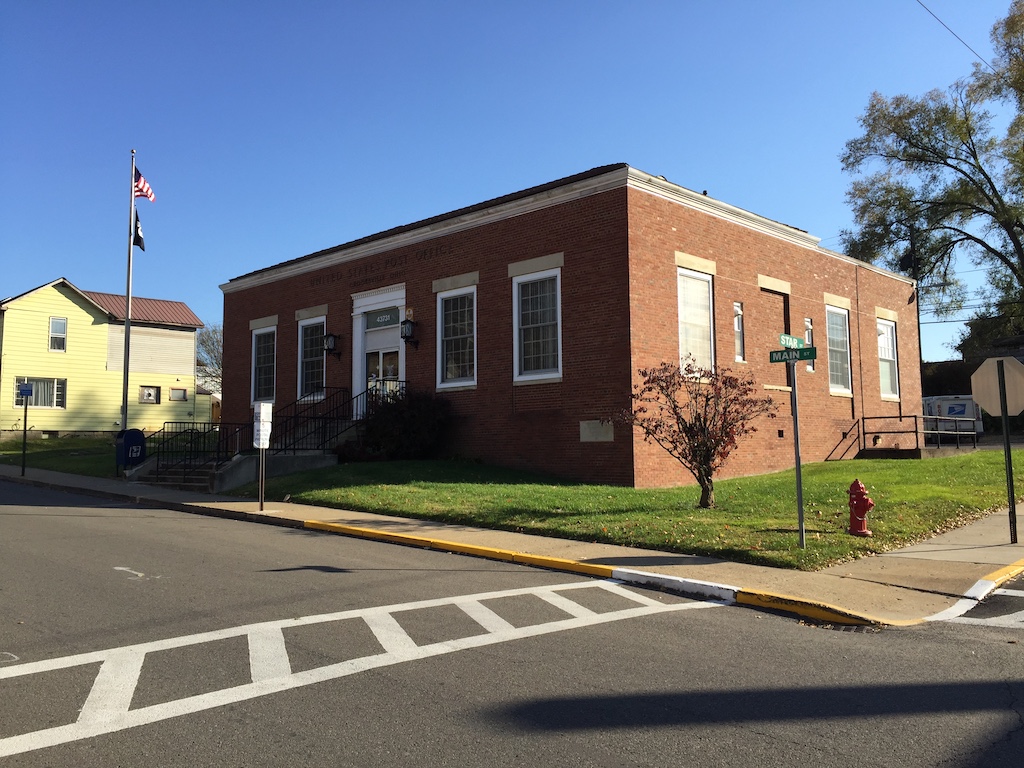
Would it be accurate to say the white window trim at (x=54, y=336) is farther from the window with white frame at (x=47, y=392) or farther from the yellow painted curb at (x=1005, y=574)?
the yellow painted curb at (x=1005, y=574)

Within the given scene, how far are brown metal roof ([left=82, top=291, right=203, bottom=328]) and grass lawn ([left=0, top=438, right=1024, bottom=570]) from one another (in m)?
31.5

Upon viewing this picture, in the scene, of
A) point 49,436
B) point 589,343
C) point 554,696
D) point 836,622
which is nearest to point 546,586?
point 836,622

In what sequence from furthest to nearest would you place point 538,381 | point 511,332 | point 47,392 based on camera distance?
1. point 47,392
2. point 511,332
3. point 538,381

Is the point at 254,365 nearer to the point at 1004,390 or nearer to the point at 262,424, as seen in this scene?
the point at 262,424

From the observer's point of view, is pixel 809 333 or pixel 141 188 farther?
pixel 141 188

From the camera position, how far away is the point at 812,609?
778 cm

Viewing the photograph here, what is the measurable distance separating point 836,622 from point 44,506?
15.6 metres

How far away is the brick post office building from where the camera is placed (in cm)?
1756

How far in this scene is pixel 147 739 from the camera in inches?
175

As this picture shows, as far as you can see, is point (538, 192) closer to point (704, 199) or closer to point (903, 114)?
point (704, 199)

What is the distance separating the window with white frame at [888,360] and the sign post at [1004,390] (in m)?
13.9

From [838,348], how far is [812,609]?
57.7ft

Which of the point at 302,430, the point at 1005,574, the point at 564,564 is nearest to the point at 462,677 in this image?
the point at 564,564

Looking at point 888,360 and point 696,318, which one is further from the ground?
point 696,318
